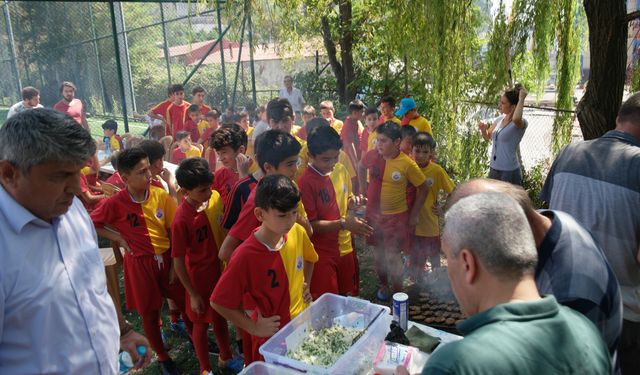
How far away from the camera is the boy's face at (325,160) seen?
359cm

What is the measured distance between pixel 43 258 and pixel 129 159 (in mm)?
1805

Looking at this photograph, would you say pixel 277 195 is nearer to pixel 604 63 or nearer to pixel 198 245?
pixel 198 245

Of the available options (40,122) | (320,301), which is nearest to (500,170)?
(320,301)

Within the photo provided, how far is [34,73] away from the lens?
1786 centimetres

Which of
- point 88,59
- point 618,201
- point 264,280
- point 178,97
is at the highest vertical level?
point 88,59

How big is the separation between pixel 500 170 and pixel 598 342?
504cm

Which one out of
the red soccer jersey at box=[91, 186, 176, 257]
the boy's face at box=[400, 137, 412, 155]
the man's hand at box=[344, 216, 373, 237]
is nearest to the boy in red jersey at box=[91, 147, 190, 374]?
the red soccer jersey at box=[91, 186, 176, 257]

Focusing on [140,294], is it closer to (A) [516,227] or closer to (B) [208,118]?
(A) [516,227]

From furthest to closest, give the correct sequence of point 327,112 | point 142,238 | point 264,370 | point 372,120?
point 327,112 < point 372,120 < point 142,238 < point 264,370

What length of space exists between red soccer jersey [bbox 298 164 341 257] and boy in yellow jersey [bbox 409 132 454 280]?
5.09 feet

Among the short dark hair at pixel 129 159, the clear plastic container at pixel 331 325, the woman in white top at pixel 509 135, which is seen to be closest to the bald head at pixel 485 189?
the clear plastic container at pixel 331 325

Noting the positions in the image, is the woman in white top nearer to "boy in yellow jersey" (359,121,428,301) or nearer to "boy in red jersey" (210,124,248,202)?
"boy in yellow jersey" (359,121,428,301)

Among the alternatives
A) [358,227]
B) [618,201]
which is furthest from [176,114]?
[618,201]

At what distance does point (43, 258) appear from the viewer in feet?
5.93
